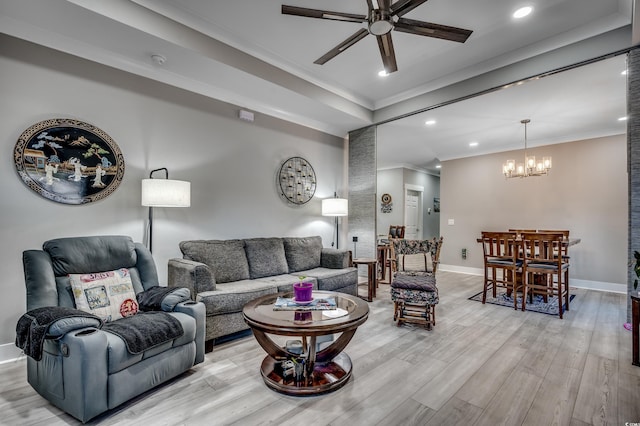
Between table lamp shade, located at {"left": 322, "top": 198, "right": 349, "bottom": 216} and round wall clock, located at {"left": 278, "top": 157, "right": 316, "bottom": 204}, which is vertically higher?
round wall clock, located at {"left": 278, "top": 157, "right": 316, "bottom": 204}

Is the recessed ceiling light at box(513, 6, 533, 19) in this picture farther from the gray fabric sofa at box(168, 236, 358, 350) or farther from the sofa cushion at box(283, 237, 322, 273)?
the sofa cushion at box(283, 237, 322, 273)

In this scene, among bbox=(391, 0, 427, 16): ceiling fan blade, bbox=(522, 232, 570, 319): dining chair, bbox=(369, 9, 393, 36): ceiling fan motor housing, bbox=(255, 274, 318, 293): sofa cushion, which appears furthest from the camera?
bbox=(522, 232, 570, 319): dining chair

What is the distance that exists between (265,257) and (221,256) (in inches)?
22.9

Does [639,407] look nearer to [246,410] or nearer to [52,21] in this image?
[246,410]

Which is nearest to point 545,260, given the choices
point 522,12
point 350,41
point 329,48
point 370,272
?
point 370,272

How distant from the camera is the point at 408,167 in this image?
322 inches

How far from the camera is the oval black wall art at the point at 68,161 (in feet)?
8.17

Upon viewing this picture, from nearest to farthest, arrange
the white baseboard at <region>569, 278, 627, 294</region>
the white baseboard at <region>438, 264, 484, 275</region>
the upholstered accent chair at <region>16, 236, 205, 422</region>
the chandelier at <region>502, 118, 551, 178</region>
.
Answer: the upholstered accent chair at <region>16, 236, 205, 422</region>
the chandelier at <region>502, 118, 551, 178</region>
the white baseboard at <region>569, 278, 627, 294</region>
the white baseboard at <region>438, 264, 484, 275</region>

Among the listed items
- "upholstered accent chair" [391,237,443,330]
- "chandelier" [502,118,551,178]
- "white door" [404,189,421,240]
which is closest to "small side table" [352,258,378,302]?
"upholstered accent chair" [391,237,443,330]

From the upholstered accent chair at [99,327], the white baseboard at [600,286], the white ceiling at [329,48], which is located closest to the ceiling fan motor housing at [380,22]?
the white ceiling at [329,48]

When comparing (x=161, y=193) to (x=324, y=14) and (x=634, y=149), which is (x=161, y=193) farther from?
(x=634, y=149)

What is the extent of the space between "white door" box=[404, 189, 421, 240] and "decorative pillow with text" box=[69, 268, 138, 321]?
270 inches

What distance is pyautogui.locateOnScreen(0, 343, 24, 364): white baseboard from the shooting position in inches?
92.9

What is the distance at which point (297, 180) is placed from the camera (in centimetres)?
458
